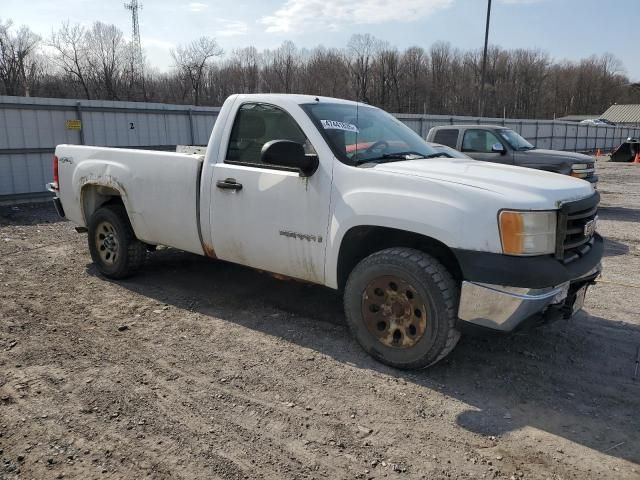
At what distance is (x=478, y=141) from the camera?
1146cm

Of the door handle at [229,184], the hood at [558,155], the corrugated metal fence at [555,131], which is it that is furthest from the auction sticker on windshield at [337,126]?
the corrugated metal fence at [555,131]

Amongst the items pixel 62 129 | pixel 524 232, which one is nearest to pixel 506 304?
pixel 524 232

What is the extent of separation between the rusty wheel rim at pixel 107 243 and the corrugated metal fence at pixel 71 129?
7.55 meters

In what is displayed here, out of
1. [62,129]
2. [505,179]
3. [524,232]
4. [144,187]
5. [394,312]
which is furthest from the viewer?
[62,129]

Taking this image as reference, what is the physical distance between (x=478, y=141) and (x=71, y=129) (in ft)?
32.3

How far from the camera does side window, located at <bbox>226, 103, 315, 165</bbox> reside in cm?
441

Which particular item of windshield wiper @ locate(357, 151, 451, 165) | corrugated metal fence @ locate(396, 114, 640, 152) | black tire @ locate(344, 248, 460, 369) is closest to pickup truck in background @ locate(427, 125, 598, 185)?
windshield wiper @ locate(357, 151, 451, 165)

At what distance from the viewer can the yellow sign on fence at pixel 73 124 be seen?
42.7ft

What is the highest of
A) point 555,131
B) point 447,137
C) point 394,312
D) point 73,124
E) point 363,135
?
point 73,124

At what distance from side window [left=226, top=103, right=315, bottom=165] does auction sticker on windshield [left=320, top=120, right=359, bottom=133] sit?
23 cm

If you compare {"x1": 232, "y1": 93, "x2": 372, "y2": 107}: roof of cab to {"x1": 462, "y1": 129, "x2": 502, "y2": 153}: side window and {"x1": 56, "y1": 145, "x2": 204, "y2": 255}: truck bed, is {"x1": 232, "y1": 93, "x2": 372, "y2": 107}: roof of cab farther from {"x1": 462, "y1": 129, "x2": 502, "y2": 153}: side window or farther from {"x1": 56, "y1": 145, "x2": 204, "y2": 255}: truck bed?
{"x1": 462, "y1": 129, "x2": 502, "y2": 153}: side window

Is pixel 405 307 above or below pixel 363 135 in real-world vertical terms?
below

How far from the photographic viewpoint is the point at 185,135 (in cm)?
1605

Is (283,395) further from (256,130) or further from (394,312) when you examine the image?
(256,130)
